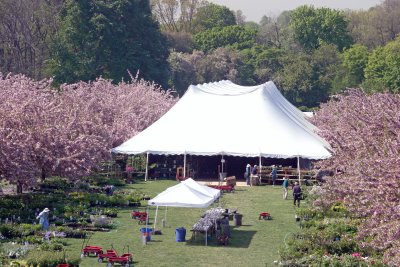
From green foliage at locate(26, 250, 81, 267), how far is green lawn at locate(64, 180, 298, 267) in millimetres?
1352

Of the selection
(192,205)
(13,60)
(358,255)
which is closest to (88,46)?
(13,60)

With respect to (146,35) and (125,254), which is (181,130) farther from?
(146,35)

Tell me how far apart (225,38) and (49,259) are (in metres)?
104

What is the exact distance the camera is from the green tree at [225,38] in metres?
125

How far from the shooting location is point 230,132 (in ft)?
177

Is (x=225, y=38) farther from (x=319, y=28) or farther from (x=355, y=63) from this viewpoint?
(x=355, y=63)

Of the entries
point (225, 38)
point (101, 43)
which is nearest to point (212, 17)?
point (225, 38)

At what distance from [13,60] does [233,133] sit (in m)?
45.0

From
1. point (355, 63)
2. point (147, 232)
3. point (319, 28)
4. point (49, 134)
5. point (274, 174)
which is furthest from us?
point (319, 28)

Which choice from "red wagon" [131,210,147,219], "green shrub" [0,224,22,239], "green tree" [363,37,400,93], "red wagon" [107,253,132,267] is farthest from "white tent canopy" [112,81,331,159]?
"green tree" [363,37,400,93]

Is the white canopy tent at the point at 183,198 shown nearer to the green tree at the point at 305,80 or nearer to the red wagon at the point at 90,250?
the red wagon at the point at 90,250

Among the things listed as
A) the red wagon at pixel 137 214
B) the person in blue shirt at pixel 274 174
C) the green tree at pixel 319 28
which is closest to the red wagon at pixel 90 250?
the red wagon at pixel 137 214

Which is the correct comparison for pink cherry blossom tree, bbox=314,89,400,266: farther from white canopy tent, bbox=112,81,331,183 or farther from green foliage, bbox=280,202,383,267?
white canopy tent, bbox=112,81,331,183

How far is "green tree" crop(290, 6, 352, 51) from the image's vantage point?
130 meters
